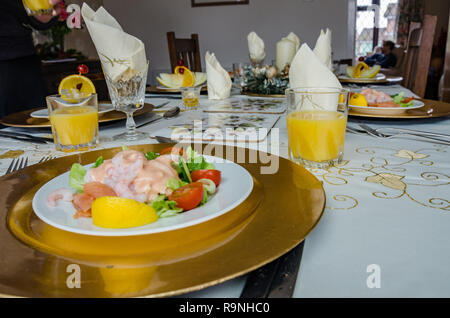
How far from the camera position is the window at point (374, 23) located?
36.5ft

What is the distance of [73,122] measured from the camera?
34.7 inches

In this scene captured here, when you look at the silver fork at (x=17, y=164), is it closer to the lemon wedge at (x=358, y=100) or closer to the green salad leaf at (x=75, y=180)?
the green salad leaf at (x=75, y=180)

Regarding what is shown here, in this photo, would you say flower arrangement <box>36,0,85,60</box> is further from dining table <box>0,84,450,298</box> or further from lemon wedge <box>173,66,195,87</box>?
dining table <box>0,84,450,298</box>

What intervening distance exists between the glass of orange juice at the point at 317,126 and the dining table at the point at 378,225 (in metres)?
0.03

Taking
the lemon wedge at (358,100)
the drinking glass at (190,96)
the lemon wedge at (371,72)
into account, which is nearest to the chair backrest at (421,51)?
the lemon wedge at (371,72)

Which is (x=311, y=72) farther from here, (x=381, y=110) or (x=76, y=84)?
(x=76, y=84)

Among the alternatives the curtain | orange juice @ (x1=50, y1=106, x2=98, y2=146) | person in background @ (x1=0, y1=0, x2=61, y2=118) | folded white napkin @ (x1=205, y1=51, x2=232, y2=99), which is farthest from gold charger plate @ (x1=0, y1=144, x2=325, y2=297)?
the curtain

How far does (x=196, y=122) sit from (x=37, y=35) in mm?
4163

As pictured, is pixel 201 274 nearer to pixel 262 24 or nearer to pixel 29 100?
pixel 29 100

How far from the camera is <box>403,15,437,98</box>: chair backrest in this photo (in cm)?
219

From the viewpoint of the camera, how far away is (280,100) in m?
1.54

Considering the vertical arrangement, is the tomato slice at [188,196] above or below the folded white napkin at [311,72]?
below

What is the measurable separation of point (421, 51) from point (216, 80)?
4.85 ft

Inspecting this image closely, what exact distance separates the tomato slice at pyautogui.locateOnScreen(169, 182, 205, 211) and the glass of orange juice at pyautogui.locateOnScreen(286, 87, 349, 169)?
0.33 metres
